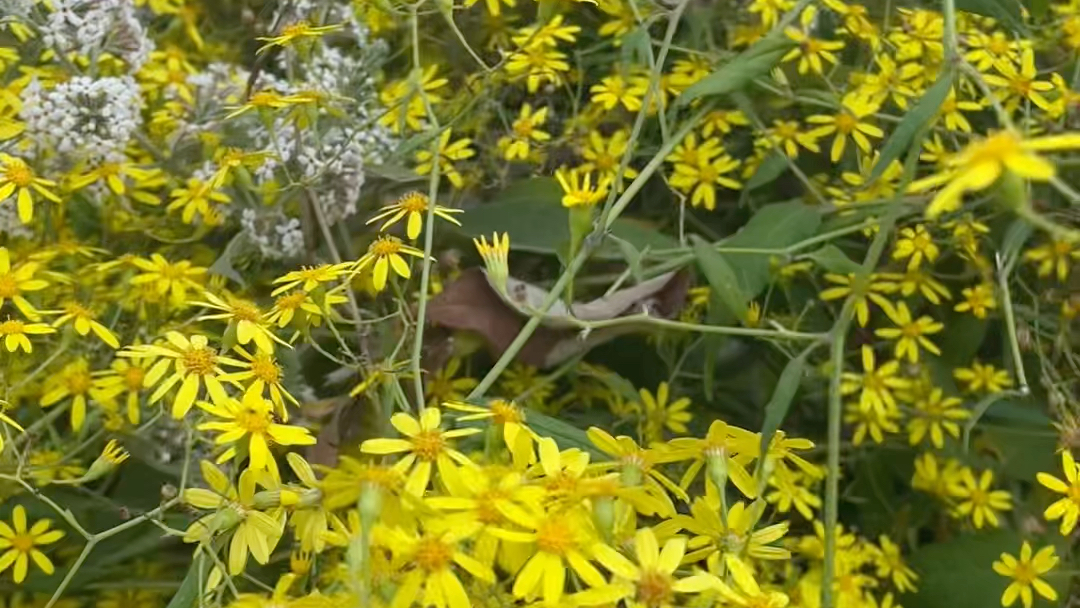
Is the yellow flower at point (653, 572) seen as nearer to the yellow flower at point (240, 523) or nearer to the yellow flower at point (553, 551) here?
the yellow flower at point (553, 551)

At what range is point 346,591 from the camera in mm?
474

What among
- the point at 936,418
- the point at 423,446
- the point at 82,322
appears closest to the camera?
the point at 423,446

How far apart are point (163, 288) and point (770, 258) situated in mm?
361

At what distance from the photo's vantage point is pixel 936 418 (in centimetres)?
81

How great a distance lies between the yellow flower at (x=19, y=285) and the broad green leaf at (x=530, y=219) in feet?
0.89

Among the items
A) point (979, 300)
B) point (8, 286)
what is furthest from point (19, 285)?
point (979, 300)

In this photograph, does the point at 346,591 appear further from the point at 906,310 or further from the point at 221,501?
the point at 906,310

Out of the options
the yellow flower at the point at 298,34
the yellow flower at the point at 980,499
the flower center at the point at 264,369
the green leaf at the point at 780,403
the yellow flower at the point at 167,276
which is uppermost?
the yellow flower at the point at 298,34

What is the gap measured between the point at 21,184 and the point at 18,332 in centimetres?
10

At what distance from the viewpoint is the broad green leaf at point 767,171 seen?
0.84 metres

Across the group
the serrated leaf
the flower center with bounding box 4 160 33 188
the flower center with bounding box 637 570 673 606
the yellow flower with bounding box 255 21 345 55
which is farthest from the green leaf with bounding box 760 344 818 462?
the flower center with bounding box 4 160 33 188

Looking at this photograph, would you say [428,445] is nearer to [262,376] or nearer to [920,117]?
[262,376]

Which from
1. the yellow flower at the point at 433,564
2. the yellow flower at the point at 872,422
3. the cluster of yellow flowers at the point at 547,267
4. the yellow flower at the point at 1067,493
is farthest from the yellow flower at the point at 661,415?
the yellow flower at the point at 433,564

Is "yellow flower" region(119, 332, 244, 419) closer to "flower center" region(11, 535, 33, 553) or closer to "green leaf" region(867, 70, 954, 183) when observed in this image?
"flower center" region(11, 535, 33, 553)
